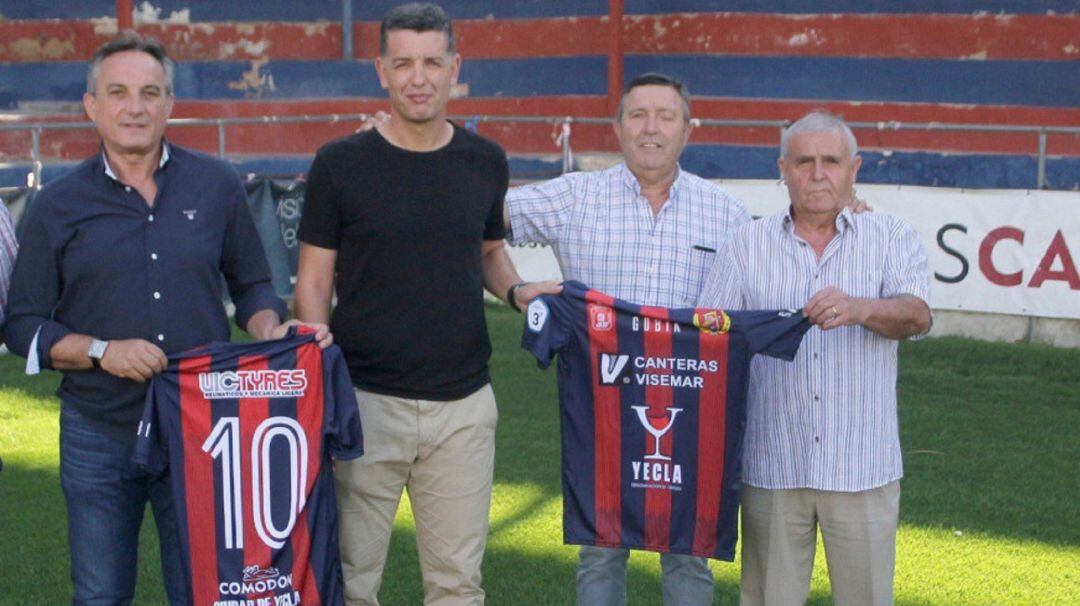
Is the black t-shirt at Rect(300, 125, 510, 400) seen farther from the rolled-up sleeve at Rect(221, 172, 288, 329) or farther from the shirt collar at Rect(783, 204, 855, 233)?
the shirt collar at Rect(783, 204, 855, 233)

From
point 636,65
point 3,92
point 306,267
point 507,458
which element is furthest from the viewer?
point 3,92

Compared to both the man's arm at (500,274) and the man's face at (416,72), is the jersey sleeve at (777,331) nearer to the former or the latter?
the man's arm at (500,274)

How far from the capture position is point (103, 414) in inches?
174

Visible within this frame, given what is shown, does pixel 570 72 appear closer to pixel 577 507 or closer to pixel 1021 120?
pixel 1021 120

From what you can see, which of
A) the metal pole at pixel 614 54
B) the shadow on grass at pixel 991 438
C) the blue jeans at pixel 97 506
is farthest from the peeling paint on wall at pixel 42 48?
the blue jeans at pixel 97 506

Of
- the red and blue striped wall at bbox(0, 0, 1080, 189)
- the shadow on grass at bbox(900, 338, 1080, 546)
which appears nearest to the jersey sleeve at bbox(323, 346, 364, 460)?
the shadow on grass at bbox(900, 338, 1080, 546)

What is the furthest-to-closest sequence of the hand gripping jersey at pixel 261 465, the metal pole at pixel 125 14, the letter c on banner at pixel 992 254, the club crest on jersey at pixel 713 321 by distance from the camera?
the metal pole at pixel 125 14
the letter c on banner at pixel 992 254
the club crest on jersey at pixel 713 321
the hand gripping jersey at pixel 261 465

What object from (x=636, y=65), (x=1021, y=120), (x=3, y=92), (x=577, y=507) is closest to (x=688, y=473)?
(x=577, y=507)

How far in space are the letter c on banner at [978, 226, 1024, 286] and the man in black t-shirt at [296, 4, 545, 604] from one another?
22.7ft

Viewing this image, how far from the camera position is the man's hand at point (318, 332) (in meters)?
4.54

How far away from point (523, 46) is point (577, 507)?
39.5ft

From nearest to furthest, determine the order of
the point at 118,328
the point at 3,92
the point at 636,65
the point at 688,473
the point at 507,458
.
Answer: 1. the point at 118,328
2. the point at 688,473
3. the point at 507,458
4. the point at 636,65
5. the point at 3,92

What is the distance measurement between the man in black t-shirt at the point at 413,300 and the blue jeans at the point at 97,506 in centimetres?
69

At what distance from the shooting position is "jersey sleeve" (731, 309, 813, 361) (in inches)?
179
